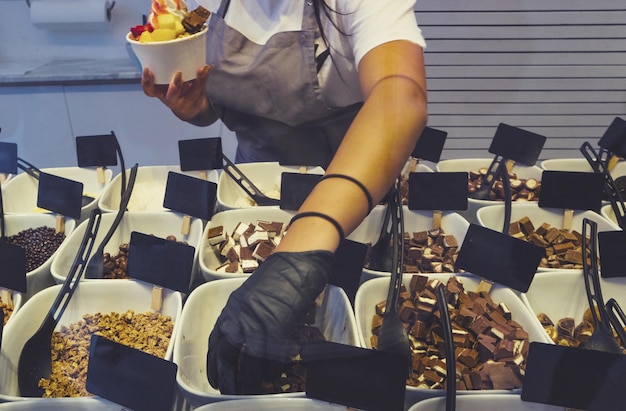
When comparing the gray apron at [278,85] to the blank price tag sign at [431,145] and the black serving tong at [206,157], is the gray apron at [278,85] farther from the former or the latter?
the blank price tag sign at [431,145]

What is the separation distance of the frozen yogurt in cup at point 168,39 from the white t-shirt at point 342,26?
24 cm

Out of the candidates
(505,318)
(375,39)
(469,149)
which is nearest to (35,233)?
(375,39)

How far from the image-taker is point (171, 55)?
84 centimetres

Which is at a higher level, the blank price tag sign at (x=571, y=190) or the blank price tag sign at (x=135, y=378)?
the blank price tag sign at (x=571, y=190)

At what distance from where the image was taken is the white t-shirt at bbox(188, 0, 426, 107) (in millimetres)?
827

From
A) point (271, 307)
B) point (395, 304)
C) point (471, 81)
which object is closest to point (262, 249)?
point (395, 304)

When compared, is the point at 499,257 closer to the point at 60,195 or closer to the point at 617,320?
the point at 617,320

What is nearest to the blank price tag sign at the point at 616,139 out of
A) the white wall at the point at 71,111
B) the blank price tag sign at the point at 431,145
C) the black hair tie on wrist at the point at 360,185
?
the blank price tag sign at the point at 431,145

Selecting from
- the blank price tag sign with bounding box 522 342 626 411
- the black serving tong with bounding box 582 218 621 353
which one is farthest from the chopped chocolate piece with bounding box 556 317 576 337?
the blank price tag sign with bounding box 522 342 626 411

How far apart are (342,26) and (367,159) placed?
38 centimetres

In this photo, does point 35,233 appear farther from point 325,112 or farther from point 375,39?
point 375,39

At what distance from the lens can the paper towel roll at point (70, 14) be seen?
1.61 meters

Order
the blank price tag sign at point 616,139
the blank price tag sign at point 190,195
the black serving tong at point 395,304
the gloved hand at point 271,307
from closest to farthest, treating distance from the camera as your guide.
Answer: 1. the gloved hand at point 271,307
2. the black serving tong at point 395,304
3. the blank price tag sign at point 190,195
4. the blank price tag sign at point 616,139

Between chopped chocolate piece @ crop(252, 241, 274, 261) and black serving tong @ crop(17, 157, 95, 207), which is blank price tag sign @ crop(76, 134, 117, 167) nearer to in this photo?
black serving tong @ crop(17, 157, 95, 207)
